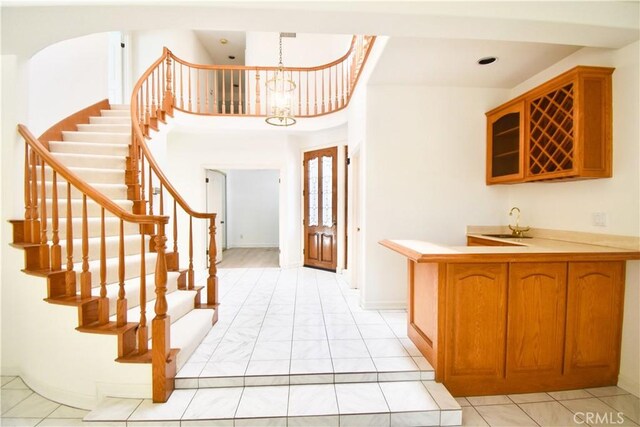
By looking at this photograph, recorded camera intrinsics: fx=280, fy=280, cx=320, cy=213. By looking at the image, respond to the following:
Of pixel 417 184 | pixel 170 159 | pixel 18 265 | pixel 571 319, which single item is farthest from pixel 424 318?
pixel 170 159

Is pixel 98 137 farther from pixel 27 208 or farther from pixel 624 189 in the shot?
pixel 624 189

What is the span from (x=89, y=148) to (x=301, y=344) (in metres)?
3.55

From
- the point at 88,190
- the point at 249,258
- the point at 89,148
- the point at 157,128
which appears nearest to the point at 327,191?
the point at 249,258

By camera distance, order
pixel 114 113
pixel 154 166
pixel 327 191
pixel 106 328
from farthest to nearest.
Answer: pixel 327 191
pixel 114 113
pixel 154 166
pixel 106 328

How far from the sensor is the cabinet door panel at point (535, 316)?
2004 mm

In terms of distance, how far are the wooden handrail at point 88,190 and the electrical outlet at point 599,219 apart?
3.33m

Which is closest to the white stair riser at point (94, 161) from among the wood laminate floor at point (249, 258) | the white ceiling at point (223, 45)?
the wood laminate floor at point (249, 258)

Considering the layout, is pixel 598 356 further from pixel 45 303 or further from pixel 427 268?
pixel 45 303

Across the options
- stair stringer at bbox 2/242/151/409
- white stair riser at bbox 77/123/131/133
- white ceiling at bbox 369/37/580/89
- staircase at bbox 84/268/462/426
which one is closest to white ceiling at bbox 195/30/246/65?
white stair riser at bbox 77/123/131/133

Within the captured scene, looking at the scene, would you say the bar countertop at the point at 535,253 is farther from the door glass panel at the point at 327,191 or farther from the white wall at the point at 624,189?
the door glass panel at the point at 327,191

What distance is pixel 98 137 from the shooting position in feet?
12.5

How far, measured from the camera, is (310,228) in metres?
5.52

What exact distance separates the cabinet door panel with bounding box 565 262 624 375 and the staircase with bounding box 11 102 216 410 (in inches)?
114

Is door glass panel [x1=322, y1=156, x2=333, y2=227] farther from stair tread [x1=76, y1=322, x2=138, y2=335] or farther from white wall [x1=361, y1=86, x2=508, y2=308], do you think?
stair tread [x1=76, y1=322, x2=138, y2=335]
